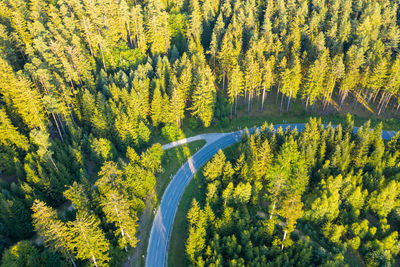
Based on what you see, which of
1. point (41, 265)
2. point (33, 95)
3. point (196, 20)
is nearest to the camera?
point (41, 265)

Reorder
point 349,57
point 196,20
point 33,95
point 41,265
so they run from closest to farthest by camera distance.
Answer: point 41,265
point 33,95
point 349,57
point 196,20

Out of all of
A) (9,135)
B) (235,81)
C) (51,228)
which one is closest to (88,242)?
(51,228)

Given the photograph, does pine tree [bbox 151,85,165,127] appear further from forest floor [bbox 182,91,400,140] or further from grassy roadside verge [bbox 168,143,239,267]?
grassy roadside verge [bbox 168,143,239,267]

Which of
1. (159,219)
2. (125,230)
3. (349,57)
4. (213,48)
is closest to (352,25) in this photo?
(349,57)

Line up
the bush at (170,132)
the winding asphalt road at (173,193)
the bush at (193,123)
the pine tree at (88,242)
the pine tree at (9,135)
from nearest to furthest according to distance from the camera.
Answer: the pine tree at (88,242), the winding asphalt road at (173,193), the pine tree at (9,135), the bush at (170,132), the bush at (193,123)

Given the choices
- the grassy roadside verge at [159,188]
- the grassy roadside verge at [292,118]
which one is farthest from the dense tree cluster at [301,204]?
the grassy roadside verge at [292,118]

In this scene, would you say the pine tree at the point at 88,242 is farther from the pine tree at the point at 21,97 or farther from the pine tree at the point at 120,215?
the pine tree at the point at 21,97

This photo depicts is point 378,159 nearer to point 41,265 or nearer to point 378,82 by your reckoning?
point 378,82
